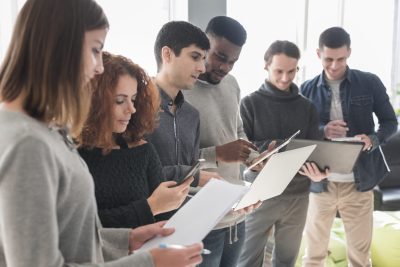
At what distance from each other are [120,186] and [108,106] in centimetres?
22

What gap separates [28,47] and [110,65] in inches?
18.8

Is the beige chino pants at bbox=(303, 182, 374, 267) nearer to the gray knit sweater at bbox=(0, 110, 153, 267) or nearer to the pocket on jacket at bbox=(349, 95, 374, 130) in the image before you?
the pocket on jacket at bbox=(349, 95, 374, 130)

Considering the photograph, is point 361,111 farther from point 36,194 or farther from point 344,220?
point 36,194

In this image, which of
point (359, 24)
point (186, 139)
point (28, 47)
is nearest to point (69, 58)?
point (28, 47)

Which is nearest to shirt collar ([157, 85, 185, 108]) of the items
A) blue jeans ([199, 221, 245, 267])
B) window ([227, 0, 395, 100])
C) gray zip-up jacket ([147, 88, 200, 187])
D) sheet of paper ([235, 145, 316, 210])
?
gray zip-up jacket ([147, 88, 200, 187])

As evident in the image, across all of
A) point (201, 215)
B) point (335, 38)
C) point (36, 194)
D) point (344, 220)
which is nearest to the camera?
point (36, 194)

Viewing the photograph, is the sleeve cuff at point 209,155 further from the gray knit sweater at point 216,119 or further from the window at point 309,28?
the window at point 309,28

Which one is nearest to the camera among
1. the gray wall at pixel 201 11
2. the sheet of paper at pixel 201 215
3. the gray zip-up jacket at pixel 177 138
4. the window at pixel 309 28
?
the sheet of paper at pixel 201 215

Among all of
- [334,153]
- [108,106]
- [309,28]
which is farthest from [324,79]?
[108,106]

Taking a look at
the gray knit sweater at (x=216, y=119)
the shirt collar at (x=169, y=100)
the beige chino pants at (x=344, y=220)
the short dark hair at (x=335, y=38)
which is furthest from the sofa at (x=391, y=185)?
the shirt collar at (x=169, y=100)

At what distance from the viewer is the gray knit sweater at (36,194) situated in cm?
63

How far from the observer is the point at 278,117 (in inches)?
82.8

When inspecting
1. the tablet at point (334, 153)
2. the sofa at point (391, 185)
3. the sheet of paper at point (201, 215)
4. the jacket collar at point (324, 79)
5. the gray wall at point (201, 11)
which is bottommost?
the sofa at point (391, 185)

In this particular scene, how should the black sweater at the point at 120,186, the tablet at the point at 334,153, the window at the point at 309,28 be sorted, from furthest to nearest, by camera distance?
the window at the point at 309,28
the tablet at the point at 334,153
the black sweater at the point at 120,186
